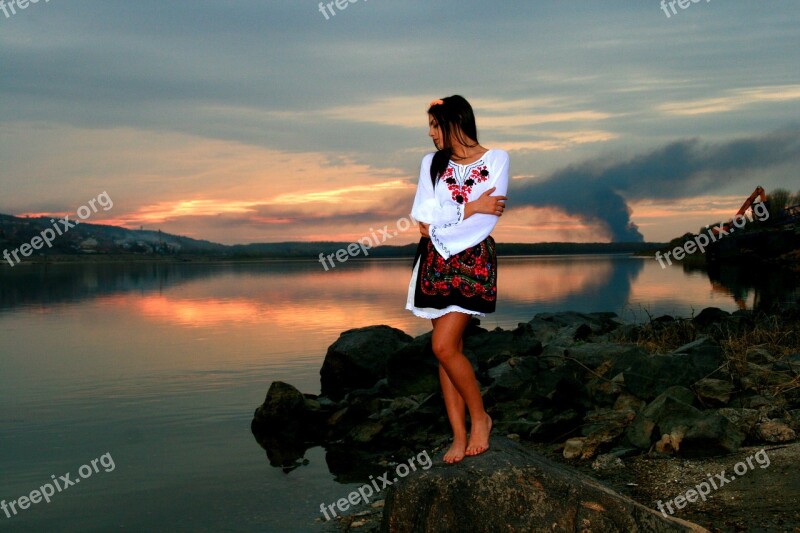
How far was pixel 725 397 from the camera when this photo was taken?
33.0 feet

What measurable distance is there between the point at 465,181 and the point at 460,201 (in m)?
0.17

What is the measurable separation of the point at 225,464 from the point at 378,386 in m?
4.18

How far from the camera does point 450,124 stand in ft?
20.5

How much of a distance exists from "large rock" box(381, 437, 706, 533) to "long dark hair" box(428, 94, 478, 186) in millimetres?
2400

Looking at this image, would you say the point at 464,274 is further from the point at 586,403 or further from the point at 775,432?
the point at 586,403

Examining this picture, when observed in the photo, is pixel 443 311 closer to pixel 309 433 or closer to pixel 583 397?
pixel 583 397

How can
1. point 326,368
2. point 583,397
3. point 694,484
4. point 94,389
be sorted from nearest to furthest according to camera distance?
point 694,484, point 583,397, point 326,368, point 94,389

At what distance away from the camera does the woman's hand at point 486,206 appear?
19.9ft

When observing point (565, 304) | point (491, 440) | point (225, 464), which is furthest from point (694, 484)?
point (565, 304)

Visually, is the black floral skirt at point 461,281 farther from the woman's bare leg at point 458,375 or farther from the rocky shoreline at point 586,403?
the rocky shoreline at point 586,403

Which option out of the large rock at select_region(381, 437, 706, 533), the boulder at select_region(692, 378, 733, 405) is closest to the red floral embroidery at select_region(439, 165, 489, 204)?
the large rock at select_region(381, 437, 706, 533)

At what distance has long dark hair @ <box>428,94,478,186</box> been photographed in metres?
6.22

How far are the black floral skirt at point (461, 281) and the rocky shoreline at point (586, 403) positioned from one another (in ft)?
5.25

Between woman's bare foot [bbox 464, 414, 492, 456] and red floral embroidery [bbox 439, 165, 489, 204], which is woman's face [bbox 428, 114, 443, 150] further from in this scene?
woman's bare foot [bbox 464, 414, 492, 456]
